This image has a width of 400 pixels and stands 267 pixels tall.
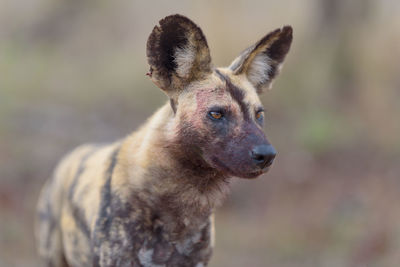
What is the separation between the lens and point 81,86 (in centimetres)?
1113

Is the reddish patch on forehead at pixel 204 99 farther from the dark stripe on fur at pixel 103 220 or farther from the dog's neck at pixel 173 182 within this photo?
the dark stripe on fur at pixel 103 220

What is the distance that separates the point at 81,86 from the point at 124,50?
4.89 ft

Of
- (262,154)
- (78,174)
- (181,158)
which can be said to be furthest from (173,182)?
(78,174)

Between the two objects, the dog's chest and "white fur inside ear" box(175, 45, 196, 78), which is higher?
"white fur inside ear" box(175, 45, 196, 78)

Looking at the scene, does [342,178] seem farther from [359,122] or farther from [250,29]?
[250,29]

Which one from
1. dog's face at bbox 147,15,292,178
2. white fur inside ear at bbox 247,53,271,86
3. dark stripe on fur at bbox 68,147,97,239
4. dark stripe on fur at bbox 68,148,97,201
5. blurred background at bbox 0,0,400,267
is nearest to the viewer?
dog's face at bbox 147,15,292,178

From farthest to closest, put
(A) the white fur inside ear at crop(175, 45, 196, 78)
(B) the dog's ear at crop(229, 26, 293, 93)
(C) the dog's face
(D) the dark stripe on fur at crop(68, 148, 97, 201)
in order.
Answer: (D) the dark stripe on fur at crop(68, 148, 97, 201) < (B) the dog's ear at crop(229, 26, 293, 93) < (A) the white fur inside ear at crop(175, 45, 196, 78) < (C) the dog's face

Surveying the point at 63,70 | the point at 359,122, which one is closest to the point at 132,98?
the point at 63,70

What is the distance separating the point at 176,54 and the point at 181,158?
711 millimetres

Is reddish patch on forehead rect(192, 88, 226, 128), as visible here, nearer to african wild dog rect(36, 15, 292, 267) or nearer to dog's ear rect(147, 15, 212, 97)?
african wild dog rect(36, 15, 292, 267)

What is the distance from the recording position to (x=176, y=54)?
141 inches

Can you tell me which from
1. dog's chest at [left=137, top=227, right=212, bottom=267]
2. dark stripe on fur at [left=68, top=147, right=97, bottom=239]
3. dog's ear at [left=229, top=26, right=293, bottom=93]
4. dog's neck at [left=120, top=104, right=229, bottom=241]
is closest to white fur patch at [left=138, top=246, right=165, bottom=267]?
dog's chest at [left=137, top=227, right=212, bottom=267]

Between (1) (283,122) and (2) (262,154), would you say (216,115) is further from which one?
(1) (283,122)

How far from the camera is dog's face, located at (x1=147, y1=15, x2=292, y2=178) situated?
10.9 ft
